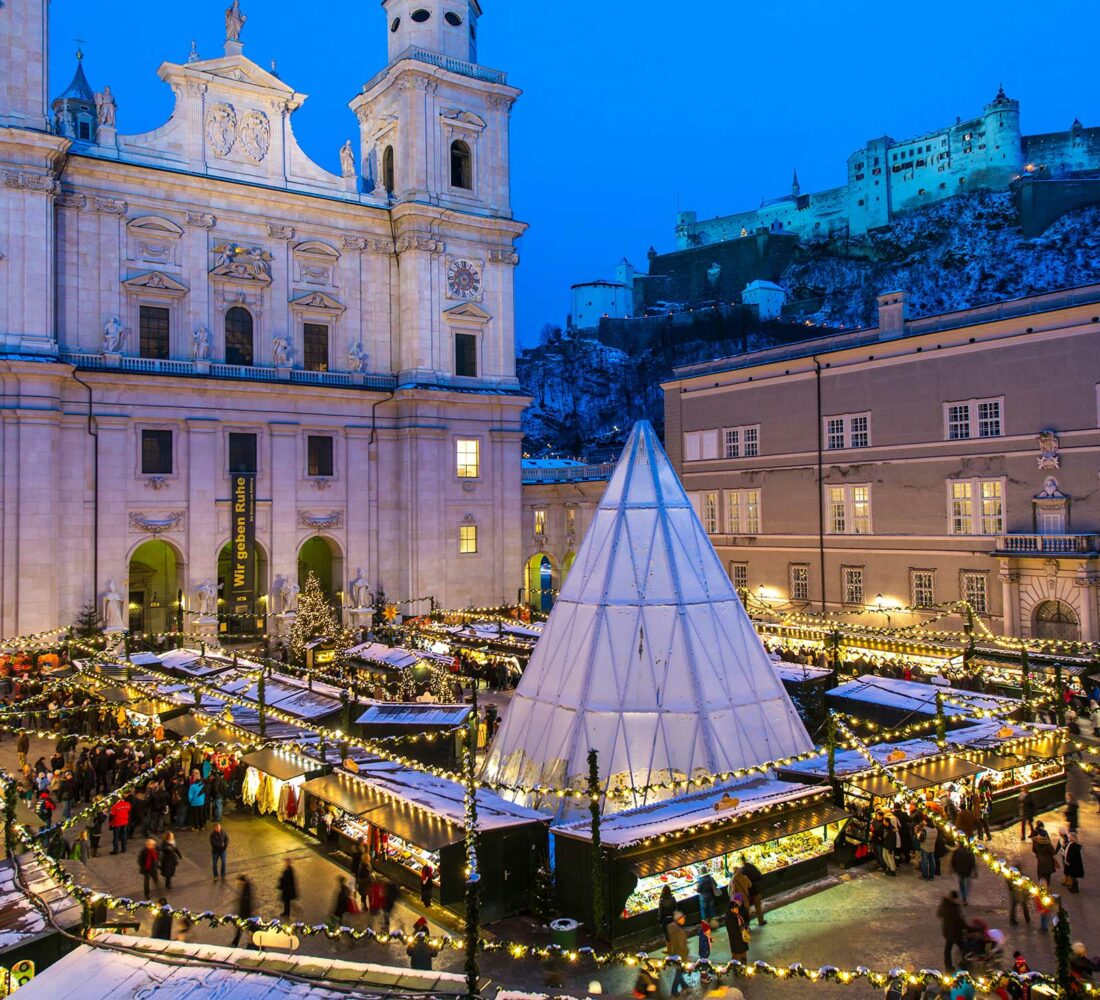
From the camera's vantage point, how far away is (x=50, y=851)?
13.6m

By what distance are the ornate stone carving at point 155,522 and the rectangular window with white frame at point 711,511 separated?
2291 centimetres

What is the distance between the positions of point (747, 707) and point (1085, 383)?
2162cm

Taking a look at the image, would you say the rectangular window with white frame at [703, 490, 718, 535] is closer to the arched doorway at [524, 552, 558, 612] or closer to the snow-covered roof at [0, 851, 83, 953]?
the arched doorway at [524, 552, 558, 612]

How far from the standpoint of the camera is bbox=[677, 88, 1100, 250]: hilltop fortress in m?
106

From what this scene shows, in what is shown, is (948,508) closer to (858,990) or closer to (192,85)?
(858,990)

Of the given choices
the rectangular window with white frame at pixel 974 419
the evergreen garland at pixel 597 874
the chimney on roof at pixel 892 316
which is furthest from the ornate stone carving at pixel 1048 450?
the evergreen garland at pixel 597 874

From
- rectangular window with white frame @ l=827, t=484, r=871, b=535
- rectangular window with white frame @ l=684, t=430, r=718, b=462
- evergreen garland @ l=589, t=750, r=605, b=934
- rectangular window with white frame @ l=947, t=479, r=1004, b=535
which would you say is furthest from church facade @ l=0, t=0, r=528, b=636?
evergreen garland @ l=589, t=750, r=605, b=934

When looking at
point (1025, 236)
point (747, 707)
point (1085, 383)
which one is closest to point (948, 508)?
point (1085, 383)

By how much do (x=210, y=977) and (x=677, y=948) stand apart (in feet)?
20.0

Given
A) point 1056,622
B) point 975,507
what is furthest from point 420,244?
point 1056,622

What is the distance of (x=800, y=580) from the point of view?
126ft

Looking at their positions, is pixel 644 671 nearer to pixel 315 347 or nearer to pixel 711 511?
pixel 711 511

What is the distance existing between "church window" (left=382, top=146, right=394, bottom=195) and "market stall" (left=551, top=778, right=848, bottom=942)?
124 feet

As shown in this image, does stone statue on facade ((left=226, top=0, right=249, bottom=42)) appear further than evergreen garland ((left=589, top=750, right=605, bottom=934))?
Yes
